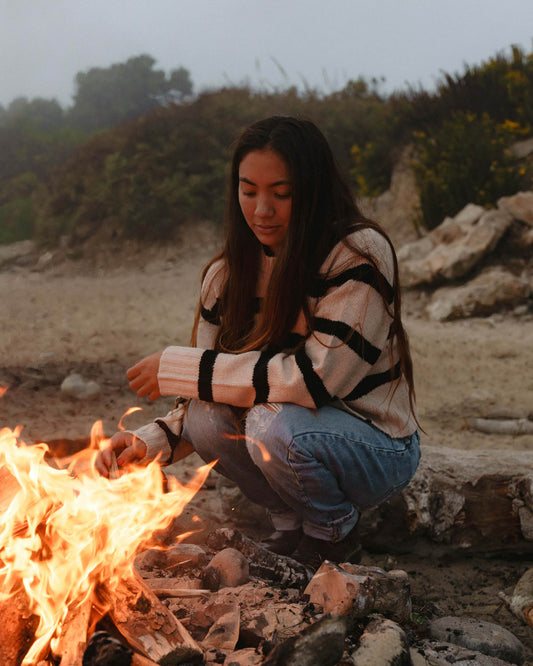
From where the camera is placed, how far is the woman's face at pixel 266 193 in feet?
7.18

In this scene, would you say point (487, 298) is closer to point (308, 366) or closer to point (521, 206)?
point (521, 206)

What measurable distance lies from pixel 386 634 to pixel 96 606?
805 mm

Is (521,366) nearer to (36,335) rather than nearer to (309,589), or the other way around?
(309,589)

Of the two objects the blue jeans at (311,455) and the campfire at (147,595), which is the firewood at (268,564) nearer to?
the campfire at (147,595)

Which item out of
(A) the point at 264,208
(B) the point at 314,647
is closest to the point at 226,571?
(B) the point at 314,647

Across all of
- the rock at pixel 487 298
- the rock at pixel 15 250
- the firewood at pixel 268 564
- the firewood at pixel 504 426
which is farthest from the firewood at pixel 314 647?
the rock at pixel 15 250

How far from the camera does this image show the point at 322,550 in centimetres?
236

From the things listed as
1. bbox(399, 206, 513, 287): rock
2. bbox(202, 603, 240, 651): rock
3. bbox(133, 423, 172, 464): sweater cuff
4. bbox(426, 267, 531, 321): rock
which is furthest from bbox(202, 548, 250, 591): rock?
bbox(399, 206, 513, 287): rock

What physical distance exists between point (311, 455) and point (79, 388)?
2.80 meters

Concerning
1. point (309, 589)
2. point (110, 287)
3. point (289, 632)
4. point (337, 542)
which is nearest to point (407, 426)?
point (337, 542)

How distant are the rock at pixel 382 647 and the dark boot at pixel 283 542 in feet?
2.34

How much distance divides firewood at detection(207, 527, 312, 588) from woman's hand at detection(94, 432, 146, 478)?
0.45 m

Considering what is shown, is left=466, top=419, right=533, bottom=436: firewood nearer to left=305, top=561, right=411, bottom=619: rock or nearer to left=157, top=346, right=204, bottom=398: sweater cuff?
left=305, top=561, right=411, bottom=619: rock

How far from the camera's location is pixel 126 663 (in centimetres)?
146
